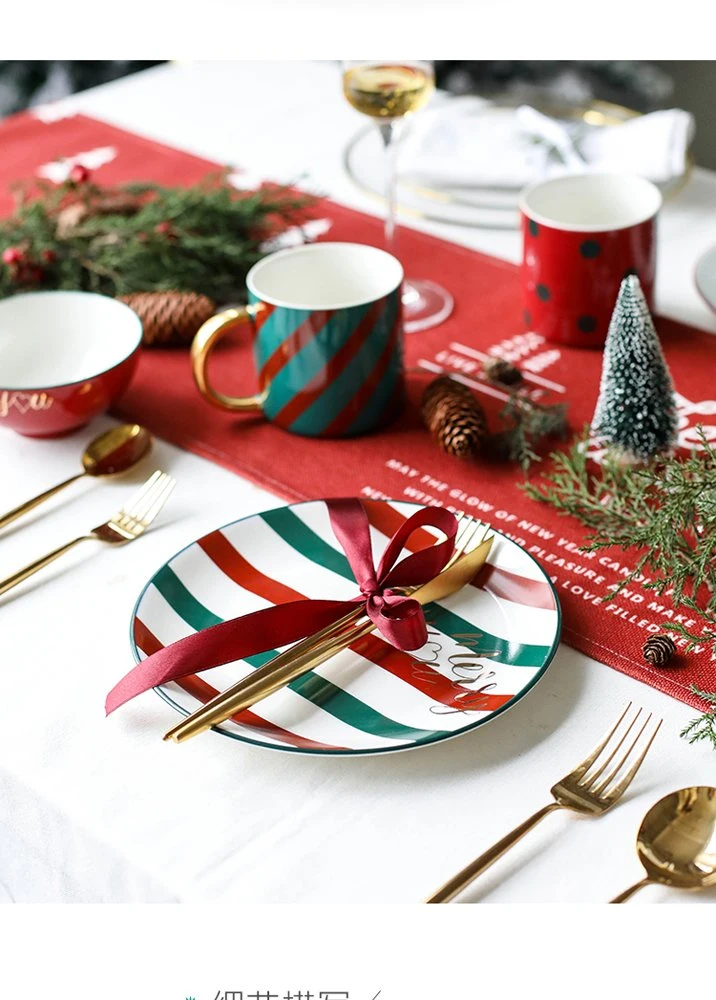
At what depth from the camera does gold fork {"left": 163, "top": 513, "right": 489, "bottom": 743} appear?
2.15 ft

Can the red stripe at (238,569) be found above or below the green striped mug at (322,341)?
below

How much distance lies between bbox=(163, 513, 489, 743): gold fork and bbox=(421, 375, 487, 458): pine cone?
0.15 m

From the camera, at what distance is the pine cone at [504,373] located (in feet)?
3.38

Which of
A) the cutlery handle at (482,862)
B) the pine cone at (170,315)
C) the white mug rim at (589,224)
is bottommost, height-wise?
the cutlery handle at (482,862)

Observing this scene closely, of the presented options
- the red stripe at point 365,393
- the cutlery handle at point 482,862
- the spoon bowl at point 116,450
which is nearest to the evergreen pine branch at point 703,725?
the cutlery handle at point 482,862

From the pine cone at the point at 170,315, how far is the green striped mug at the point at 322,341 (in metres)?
0.12

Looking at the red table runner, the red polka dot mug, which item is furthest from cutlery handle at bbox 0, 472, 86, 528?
the red polka dot mug

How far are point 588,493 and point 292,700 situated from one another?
0.30m

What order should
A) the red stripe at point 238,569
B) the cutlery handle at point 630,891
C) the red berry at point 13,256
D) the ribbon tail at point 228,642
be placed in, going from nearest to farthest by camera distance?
the cutlery handle at point 630,891 < the ribbon tail at point 228,642 < the red stripe at point 238,569 < the red berry at point 13,256

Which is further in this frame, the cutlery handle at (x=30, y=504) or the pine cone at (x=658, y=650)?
the cutlery handle at (x=30, y=504)

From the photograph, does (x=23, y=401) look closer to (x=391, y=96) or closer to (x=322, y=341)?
(x=322, y=341)

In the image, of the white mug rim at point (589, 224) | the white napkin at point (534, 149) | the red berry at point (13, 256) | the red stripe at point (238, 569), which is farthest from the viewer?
the white napkin at point (534, 149)

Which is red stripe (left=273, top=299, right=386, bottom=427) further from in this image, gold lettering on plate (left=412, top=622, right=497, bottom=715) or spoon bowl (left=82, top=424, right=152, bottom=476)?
gold lettering on plate (left=412, top=622, right=497, bottom=715)

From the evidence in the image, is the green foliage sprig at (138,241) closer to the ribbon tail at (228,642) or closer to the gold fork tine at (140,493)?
the gold fork tine at (140,493)
